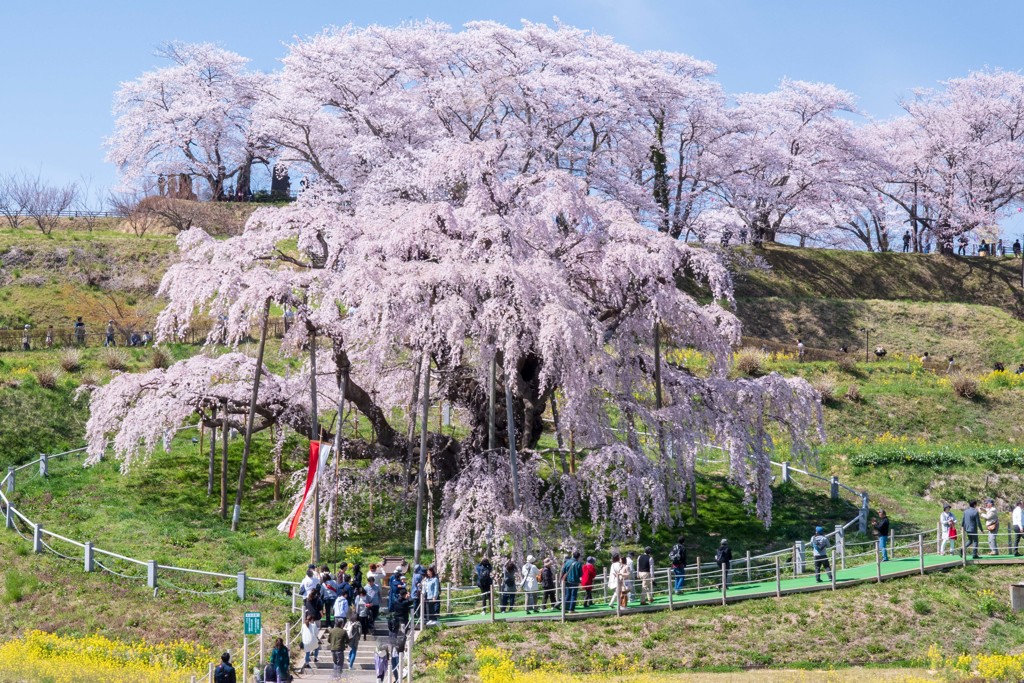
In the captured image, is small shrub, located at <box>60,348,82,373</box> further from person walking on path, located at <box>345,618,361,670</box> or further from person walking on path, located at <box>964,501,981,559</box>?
person walking on path, located at <box>964,501,981,559</box>

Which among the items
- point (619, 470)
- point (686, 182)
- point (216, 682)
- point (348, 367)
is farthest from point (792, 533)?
point (686, 182)

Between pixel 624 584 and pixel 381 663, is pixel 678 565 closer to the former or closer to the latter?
pixel 624 584

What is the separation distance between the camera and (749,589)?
3086 cm

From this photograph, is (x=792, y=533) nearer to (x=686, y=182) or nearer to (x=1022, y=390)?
(x=1022, y=390)

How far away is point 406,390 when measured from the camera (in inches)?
1451

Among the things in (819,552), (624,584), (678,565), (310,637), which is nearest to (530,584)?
(624,584)

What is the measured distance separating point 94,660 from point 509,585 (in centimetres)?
→ 919

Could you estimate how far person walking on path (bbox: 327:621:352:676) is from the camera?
26.8m

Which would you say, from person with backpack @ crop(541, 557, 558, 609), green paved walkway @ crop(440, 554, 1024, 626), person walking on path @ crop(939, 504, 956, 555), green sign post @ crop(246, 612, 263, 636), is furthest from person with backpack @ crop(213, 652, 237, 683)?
person walking on path @ crop(939, 504, 956, 555)

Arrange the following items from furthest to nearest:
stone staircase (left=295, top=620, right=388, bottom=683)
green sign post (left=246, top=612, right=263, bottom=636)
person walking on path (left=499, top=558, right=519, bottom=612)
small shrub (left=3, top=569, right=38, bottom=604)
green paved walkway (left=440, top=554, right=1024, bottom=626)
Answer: small shrub (left=3, top=569, right=38, bottom=604) < person walking on path (left=499, top=558, right=519, bottom=612) < green paved walkway (left=440, top=554, right=1024, bottom=626) < stone staircase (left=295, top=620, right=388, bottom=683) < green sign post (left=246, top=612, right=263, bottom=636)

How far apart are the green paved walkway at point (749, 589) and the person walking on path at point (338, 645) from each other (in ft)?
9.38

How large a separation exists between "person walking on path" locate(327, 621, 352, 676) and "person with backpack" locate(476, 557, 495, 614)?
155 inches

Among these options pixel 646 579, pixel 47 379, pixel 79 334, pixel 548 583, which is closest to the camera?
pixel 646 579

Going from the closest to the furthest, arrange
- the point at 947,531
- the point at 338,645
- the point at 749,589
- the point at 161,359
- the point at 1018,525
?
1. the point at 338,645
2. the point at 749,589
3. the point at 1018,525
4. the point at 947,531
5. the point at 161,359
